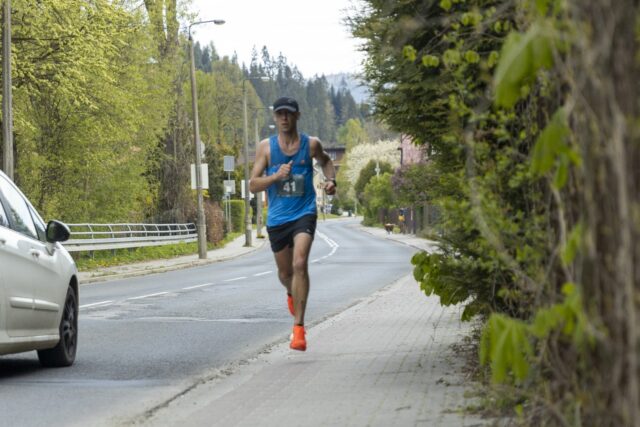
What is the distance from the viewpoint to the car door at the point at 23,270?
8.85 metres

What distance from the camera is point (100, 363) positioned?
10375 millimetres

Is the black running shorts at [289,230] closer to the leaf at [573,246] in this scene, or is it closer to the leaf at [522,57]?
the leaf at [573,246]

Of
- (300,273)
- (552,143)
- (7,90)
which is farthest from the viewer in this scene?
(7,90)

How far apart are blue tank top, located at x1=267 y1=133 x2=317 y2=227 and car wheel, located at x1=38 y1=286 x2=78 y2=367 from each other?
1955 millimetres

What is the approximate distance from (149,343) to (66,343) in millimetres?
2098

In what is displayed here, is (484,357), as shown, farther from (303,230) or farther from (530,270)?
(303,230)

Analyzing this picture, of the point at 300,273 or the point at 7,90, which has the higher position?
the point at 7,90

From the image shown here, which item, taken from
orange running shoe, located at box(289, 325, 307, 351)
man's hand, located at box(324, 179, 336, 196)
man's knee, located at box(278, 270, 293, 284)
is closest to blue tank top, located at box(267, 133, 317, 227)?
man's hand, located at box(324, 179, 336, 196)

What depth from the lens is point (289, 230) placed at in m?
9.56

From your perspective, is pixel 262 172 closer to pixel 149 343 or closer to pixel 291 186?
pixel 291 186

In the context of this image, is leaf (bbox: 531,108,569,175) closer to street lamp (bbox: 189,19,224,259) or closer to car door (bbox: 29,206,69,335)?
car door (bbox: 29,206,69,335)

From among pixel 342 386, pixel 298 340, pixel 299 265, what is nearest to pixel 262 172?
pixel 299 265

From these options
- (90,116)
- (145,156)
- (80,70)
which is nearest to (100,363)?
(80,70)

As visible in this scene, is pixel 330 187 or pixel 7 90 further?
pixel 7 90
